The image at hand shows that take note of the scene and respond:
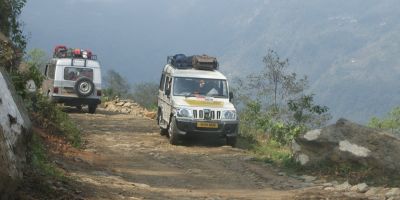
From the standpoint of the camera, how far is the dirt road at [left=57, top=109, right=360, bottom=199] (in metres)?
8.97

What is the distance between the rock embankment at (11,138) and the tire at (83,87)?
604 inches

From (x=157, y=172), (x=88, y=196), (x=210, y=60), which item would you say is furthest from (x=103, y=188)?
(x=210, y=60)

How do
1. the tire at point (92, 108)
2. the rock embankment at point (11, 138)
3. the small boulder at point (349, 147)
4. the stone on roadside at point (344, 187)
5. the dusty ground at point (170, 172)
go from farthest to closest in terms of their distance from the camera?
the tire at point (92, 108), the small boulder at point (349, 147), the stone on roadside at point (344, 187), the dusty ground at point (170, 172), the rock embankment at point (11, 138)

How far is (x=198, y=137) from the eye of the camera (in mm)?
15812

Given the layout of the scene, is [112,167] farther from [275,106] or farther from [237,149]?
[275,106]

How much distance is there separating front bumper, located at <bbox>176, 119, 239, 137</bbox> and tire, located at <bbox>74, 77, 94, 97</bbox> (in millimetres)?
7924

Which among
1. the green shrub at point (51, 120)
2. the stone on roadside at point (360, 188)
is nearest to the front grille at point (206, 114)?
the green shrub at point (51, 120)

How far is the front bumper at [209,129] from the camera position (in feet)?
49.4

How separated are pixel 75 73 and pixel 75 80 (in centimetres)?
25

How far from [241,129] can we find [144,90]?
234ft

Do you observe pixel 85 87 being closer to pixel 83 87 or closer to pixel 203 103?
pixel 83 87

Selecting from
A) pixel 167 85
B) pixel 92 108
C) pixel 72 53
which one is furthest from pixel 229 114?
pixel 72 53

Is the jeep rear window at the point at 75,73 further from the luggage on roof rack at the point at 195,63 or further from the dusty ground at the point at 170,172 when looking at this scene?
the luggage on roof rack at the point at 195,63

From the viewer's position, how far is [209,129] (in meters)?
15.1
